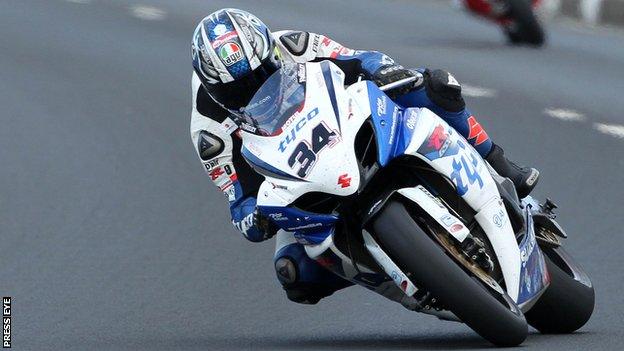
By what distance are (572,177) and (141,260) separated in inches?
131

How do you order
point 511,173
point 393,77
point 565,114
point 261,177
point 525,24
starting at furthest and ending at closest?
point 525,24 → point 565,114 → point 511,173 → point 261,177 → point 393,77

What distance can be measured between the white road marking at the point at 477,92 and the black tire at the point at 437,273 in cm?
874

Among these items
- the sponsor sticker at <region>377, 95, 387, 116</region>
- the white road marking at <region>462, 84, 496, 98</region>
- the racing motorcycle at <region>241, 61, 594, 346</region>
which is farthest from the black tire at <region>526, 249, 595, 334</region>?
the white road marking at <region>462, 84, 496, 98</region>

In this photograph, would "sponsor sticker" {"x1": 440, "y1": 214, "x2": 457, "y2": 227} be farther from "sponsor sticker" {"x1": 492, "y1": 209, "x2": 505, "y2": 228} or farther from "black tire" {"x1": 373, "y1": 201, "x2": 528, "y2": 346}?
"sponsor sticker" {"x1": 492, "y1": 209, "x2": 505, "y2": 228}

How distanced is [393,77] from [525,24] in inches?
400

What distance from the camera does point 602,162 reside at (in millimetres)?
12766

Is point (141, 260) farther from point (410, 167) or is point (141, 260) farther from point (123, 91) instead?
point (123, 91)

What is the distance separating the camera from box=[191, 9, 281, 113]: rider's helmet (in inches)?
285

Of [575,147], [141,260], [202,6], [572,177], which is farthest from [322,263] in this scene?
[202,6]

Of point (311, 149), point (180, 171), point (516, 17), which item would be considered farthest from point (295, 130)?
point (516, 17)

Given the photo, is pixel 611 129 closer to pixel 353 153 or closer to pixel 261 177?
pixel 261 177

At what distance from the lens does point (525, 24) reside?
17484 millimetres

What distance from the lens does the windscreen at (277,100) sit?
7047mm

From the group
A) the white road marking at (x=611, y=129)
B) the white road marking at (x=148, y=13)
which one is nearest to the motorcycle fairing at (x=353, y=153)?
the white road marking at (x=611, y=129)
